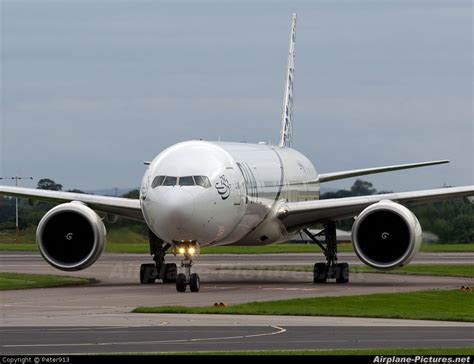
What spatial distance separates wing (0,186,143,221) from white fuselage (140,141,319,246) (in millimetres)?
3050

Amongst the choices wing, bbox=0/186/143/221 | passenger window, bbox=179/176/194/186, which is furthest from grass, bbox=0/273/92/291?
passenger window, bbox=179/176/194/186

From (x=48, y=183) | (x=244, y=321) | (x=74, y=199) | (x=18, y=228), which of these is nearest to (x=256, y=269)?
(x=74, y=199)

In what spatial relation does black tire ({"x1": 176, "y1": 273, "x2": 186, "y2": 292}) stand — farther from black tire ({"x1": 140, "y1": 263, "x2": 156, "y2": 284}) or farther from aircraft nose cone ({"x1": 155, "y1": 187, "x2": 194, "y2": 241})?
black tire ({"x1": 140, "y1": 263, "x2": 156, "y2": 284})

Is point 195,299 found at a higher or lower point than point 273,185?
lower

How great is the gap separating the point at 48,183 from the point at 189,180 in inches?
2612

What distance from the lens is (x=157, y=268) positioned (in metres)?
41.5

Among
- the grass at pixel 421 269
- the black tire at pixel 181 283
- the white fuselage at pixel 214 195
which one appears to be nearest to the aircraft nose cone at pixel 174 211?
the white fuselage at pixel 214 195

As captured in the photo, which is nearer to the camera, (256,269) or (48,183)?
(256,269)

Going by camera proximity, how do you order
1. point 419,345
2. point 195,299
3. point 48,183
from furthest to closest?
point 48,183 < point 195,299 < point 419,345

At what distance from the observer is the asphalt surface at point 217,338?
21844mm

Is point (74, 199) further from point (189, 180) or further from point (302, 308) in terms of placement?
point (302, 308)

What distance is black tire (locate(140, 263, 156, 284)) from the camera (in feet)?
135

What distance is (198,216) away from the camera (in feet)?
117

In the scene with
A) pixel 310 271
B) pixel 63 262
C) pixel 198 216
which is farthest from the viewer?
pixel 310 271
